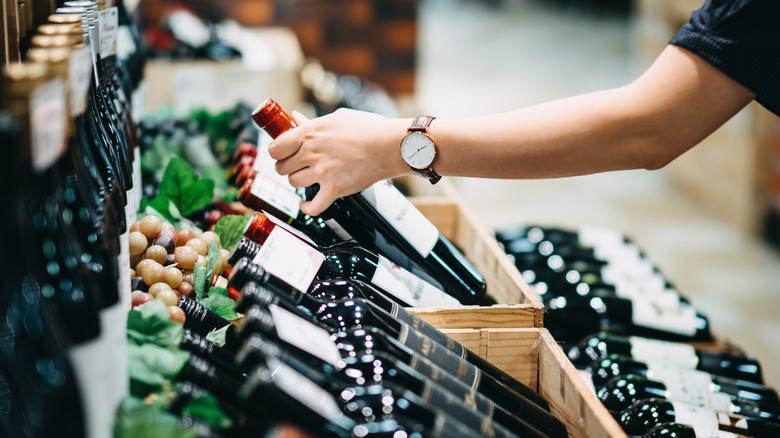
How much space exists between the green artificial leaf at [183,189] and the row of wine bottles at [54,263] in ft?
1.40

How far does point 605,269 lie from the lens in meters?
2.09

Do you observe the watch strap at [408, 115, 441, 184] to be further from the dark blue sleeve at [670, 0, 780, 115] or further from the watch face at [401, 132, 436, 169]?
the dark blue sleeve at [670, 0, 780, 115]

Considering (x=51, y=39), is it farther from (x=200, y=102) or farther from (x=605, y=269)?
(x=200, y=102)

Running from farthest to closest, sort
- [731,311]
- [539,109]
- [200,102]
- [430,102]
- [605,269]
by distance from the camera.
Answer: [430,102] → [731,311] → [200,102] → [605,269] → [539,109]

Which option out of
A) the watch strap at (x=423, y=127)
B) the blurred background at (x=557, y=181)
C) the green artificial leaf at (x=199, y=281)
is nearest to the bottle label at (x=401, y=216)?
the watch strap at (x=423, y=127)

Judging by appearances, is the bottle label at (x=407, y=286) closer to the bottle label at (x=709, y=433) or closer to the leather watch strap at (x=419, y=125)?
the leather watch strap at (x=419, y=125)

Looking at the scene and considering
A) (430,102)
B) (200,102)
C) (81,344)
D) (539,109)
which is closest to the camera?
(81,344)

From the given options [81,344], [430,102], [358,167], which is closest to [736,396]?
[358,167]

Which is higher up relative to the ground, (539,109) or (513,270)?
(539,109)

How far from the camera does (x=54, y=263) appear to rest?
0.88 metres

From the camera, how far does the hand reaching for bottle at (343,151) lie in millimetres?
1237

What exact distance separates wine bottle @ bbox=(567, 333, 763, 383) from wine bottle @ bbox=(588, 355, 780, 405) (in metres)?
0.06

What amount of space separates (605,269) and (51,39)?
1629mm

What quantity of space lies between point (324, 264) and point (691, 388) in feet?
2.55
